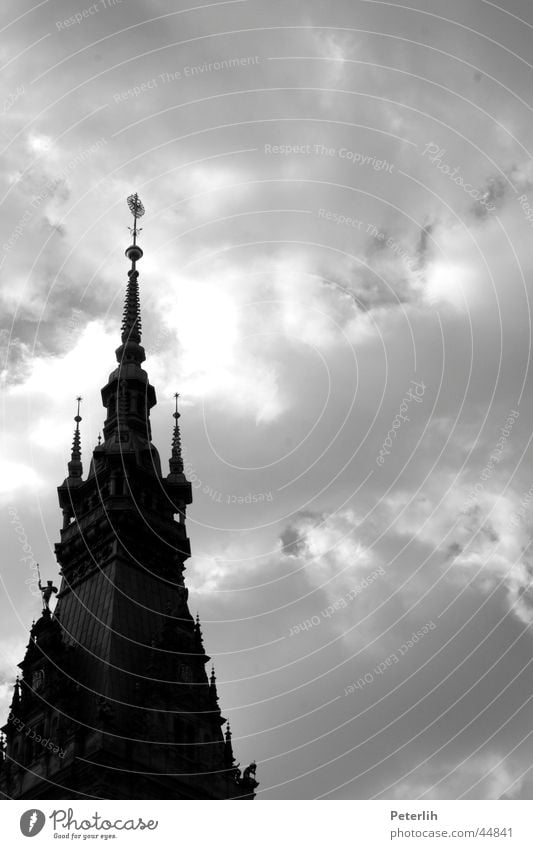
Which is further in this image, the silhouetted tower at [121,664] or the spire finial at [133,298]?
the spire finial at [133,298]

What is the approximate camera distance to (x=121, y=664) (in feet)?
251

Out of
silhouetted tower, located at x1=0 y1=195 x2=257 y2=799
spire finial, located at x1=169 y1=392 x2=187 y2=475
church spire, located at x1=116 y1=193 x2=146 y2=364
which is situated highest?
church spire, located at x1=116 y1=193 x2=146 y2=364

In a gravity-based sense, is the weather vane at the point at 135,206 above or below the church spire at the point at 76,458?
above

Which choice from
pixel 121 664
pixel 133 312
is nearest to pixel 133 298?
pixel 133 312

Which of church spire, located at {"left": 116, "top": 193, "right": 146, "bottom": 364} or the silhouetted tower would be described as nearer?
the silhouetted tower

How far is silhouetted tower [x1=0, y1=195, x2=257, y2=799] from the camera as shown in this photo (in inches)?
2790

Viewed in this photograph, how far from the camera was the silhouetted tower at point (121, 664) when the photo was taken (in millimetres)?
70875

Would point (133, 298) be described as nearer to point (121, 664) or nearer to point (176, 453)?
point (176, 453)

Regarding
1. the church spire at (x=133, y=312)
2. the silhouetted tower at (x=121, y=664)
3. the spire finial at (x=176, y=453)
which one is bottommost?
the silhouetted tower at (x=121, y=664)

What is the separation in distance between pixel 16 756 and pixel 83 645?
813 centimetres

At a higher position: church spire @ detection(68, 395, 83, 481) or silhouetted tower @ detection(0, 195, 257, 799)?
church spire @ detection(68, 395, 83, 481)

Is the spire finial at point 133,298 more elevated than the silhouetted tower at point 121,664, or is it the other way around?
the spire finial at point 133,298
